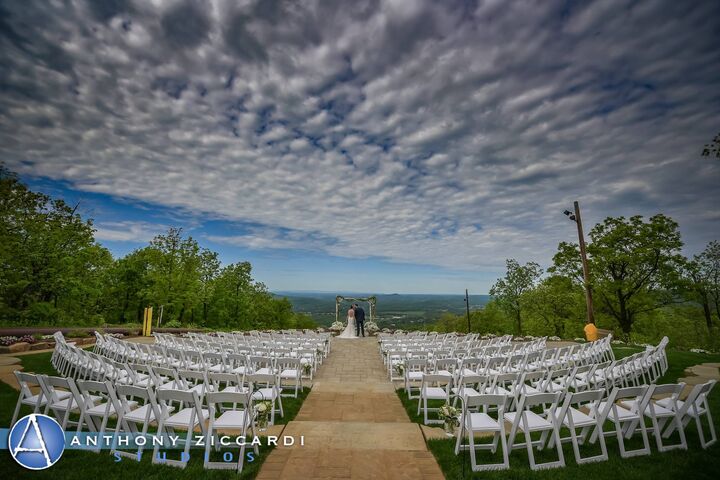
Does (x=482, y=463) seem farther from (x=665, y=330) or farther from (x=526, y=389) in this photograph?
(x=665, y=330)

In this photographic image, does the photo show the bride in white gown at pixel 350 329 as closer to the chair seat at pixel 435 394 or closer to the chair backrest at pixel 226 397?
the chair seat at pixel 435 394

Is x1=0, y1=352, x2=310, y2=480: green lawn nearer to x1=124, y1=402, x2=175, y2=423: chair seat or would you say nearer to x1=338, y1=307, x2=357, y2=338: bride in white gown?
x1=124, y1=402, x2=175, y2=423: chair seat

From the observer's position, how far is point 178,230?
2998 centimetres

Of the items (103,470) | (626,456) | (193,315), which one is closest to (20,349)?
(103,470)

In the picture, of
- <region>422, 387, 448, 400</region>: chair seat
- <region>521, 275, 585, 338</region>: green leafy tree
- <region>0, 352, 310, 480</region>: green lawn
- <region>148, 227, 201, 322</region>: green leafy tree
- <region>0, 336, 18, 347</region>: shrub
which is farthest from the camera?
<region>521, 275, 585, 338</region>: green leafy tree

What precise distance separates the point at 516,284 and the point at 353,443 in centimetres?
3183

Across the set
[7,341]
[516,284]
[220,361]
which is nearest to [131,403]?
[220,361]

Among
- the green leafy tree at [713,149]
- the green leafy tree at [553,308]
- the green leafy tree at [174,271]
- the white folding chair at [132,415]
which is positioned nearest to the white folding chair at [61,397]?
the white folding chair at [132,415]

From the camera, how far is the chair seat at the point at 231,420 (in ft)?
12.8

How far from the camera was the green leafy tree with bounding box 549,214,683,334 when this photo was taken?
63.6 ft

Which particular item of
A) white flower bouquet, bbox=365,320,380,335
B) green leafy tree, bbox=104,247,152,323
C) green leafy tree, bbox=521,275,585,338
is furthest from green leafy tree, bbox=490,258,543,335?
green leafy tree, bbox=104,247,152,323

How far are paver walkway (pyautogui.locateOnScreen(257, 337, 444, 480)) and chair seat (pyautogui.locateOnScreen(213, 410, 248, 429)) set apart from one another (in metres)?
0.54

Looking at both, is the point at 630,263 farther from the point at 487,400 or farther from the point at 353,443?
the point at 353,443

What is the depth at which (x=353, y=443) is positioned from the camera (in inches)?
165
